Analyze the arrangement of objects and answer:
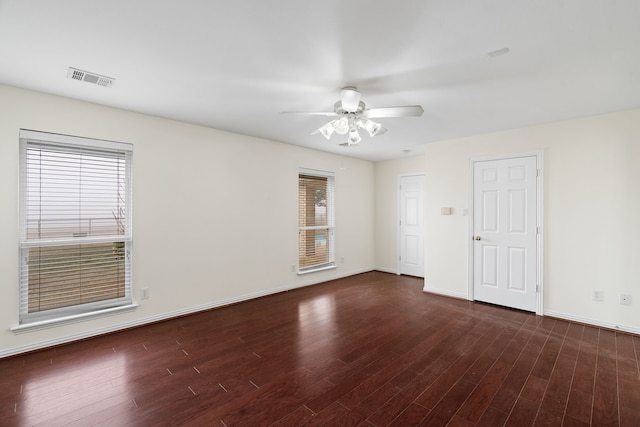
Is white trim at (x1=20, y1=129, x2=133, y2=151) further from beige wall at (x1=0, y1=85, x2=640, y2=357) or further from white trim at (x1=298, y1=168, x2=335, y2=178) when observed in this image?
white trim at (x1=298, y1=168, x2=335, y2=178)

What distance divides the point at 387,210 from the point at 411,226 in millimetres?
639

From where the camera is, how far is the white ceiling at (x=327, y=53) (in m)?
1.64

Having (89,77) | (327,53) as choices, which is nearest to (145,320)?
(89,77)

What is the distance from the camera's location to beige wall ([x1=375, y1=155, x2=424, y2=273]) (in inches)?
240

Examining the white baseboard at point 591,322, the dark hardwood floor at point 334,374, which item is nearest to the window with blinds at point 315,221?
the dark hardwood floor at point 334,374

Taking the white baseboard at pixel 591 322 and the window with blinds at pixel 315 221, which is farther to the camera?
the window with blinds at pixel 315 221

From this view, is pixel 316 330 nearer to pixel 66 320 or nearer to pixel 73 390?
pixel 73 390

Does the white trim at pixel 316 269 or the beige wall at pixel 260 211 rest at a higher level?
the beige wall at pixel 260 211

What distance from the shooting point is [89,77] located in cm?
245

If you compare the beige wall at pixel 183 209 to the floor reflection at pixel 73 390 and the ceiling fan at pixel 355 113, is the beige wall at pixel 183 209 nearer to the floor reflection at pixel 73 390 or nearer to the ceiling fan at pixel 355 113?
the floor reflection at pixel 73 390

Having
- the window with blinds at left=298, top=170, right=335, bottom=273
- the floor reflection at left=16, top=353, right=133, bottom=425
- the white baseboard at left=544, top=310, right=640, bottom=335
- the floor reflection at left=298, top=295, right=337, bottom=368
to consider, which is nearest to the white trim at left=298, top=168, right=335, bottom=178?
the window with blinds at left=298, top=170, right=335, bottom=273

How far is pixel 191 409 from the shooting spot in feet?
6.37

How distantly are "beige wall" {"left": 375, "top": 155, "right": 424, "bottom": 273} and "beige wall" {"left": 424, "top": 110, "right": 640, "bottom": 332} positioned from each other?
6.85 ft

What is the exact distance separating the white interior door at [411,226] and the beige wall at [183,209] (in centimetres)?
186
